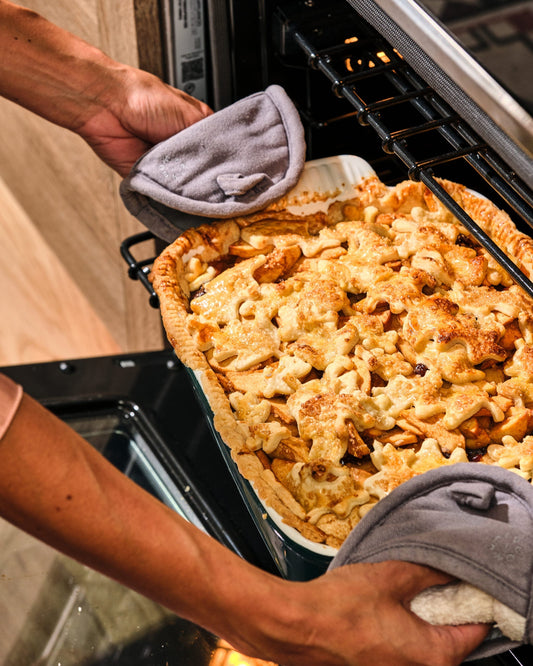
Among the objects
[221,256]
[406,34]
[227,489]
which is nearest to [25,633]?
[227,489]

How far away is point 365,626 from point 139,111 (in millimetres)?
852

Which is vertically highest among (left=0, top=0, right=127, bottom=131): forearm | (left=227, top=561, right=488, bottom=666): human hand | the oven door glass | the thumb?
(left=0, top=0, right=127, bottom=131): forearm

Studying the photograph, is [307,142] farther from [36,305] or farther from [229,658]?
[36,305]

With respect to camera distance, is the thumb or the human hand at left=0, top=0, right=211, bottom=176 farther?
the human hand at left=0, top=0, right=211, bottom=176

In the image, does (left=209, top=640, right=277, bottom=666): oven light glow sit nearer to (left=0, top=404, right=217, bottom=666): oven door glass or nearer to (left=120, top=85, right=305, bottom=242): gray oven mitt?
(left=0, top=404, right=217, bottom=666): oven door glass

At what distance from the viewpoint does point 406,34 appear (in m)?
0.77

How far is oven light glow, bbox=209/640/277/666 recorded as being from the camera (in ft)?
2.85

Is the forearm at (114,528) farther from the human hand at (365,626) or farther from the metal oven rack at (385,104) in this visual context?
the metal oven rack at (385,104)

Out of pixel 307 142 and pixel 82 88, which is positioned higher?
pixel 82 88

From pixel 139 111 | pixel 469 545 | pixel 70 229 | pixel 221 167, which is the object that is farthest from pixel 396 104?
pixel 70 229

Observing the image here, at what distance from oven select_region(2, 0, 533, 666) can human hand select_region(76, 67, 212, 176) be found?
3.4 inches

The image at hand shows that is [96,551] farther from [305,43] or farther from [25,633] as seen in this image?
[305,43]

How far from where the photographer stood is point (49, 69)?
116cm

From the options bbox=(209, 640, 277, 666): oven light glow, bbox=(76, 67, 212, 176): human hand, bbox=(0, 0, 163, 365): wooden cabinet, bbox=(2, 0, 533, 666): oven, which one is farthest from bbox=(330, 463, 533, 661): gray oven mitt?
bbox=(0, 0, 163, 365): wooden cabinet
